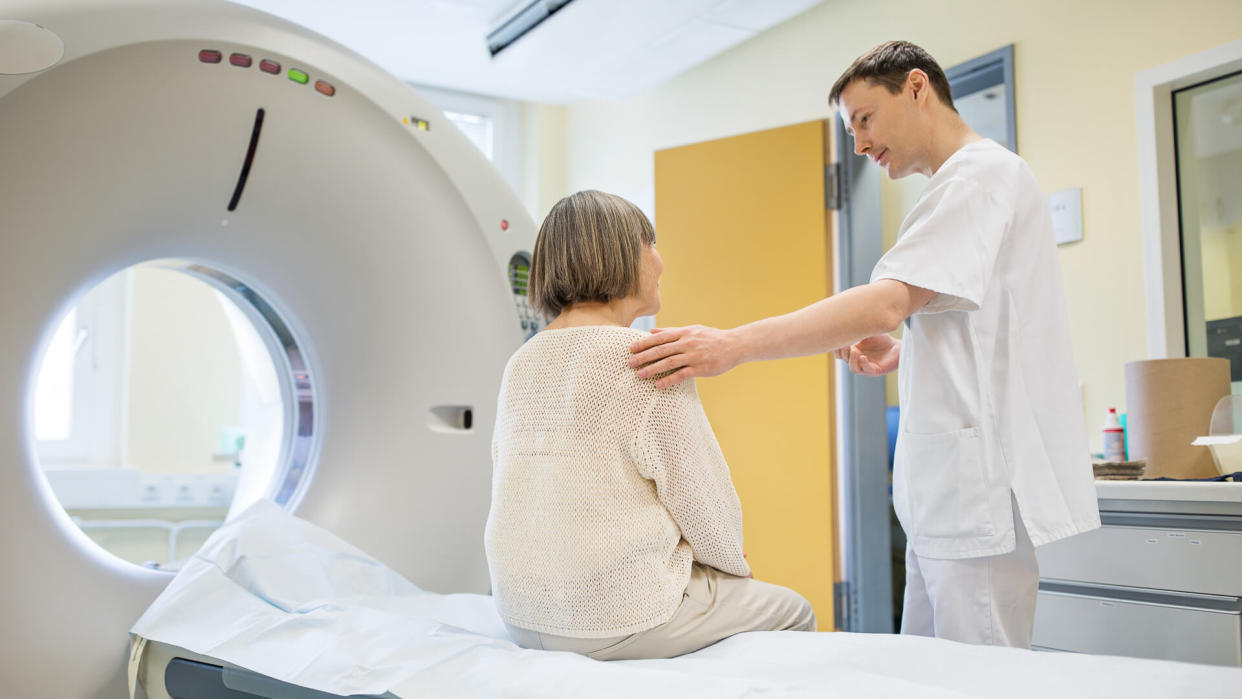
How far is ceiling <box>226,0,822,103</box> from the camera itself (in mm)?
3053

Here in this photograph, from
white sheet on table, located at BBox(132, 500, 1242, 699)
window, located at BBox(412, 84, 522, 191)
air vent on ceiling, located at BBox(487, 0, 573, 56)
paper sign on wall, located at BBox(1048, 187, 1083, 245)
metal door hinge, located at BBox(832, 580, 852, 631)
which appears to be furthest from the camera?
window, located at BBox(412, 84, 522, 191)

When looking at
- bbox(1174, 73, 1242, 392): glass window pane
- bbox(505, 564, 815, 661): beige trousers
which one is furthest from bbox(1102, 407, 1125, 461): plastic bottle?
bbox(505, 564, 815, 661): beige trousers

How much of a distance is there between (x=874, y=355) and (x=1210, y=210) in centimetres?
113

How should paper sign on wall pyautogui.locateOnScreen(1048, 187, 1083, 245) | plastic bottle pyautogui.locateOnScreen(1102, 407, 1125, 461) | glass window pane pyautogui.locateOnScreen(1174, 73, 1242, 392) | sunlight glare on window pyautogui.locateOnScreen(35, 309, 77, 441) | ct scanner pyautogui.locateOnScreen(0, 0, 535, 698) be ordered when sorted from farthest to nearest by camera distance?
sunlight glare on window pyautogui.locateOnScreen(35, 309, 77, 441)
paper sign on wall pyautogui.locateOnScreen(1048, 187, 1083, 245)
glass window pane pyautogui.locateOnScreen(1174, 73, 1242, 392)
plastic bottle pyautogui.locateOnScreen(1102, 407, 1125, 461)
ct scanner pyautogui.locateOnScreen(0, 0, 535, 698)

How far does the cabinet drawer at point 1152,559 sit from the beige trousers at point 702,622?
0.69 meters

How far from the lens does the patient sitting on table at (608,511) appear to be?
3.57 ft

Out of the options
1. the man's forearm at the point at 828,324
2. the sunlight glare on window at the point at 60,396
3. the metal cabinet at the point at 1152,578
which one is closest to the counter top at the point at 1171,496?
the metal cabinet at the point at 1152,578

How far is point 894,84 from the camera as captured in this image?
54.4 inches

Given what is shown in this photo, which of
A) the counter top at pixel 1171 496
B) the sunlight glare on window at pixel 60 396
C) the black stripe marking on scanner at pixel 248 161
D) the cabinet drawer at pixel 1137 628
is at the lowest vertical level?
the cabinet drawer at pixel 1137 628

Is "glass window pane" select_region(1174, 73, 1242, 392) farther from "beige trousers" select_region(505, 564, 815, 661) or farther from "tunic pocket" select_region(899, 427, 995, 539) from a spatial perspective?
"beige trousers" select_region(505, 564, 815, 661)

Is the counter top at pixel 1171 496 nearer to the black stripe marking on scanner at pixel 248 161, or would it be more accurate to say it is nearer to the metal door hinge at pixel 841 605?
the metal door hinge at pixel 841 605

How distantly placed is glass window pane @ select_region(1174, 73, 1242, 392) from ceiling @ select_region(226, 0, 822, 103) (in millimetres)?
1313

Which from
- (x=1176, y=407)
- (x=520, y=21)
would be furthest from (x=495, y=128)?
(x=1176, y=407)

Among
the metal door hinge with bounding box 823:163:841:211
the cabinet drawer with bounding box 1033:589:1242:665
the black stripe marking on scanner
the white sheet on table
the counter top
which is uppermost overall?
the metal door hinge with bounding box 823:163:841:211
